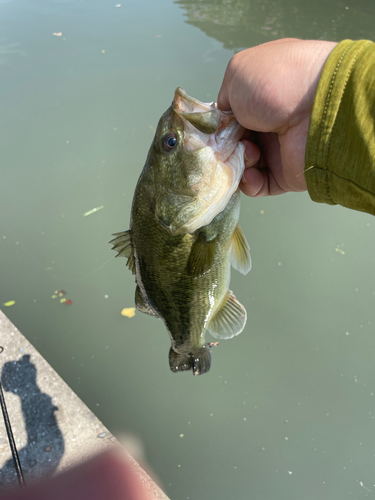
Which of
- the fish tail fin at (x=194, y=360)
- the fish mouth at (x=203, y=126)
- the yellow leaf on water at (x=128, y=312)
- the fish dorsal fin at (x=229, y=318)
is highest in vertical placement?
the fish mouth at (x=203, y=126)

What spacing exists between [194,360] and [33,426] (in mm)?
1300

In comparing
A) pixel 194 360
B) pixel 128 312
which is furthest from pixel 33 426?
pixel 194 360

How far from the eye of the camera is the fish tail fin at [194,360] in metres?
1.69

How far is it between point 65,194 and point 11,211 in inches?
19.9

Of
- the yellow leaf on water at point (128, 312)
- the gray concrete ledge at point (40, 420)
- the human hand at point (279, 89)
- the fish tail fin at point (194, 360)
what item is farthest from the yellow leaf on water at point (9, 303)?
the human hand at point (279, 89)

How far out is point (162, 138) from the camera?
1.24 metres

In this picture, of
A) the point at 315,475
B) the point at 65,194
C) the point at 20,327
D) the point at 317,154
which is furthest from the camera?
the point at 65,194

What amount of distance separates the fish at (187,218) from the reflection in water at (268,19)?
12.2 ft

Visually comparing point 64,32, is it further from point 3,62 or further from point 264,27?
point 264,27

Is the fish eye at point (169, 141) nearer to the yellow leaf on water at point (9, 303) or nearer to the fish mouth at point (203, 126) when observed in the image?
the fish mouth at point (203, 126)

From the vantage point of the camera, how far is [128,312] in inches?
109

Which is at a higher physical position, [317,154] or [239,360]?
[317,154]

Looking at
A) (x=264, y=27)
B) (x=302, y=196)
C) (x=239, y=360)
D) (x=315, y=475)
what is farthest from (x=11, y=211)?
(x=264, y=27)

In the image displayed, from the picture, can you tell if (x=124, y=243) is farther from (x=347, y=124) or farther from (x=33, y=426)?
(x=33, y=426)
